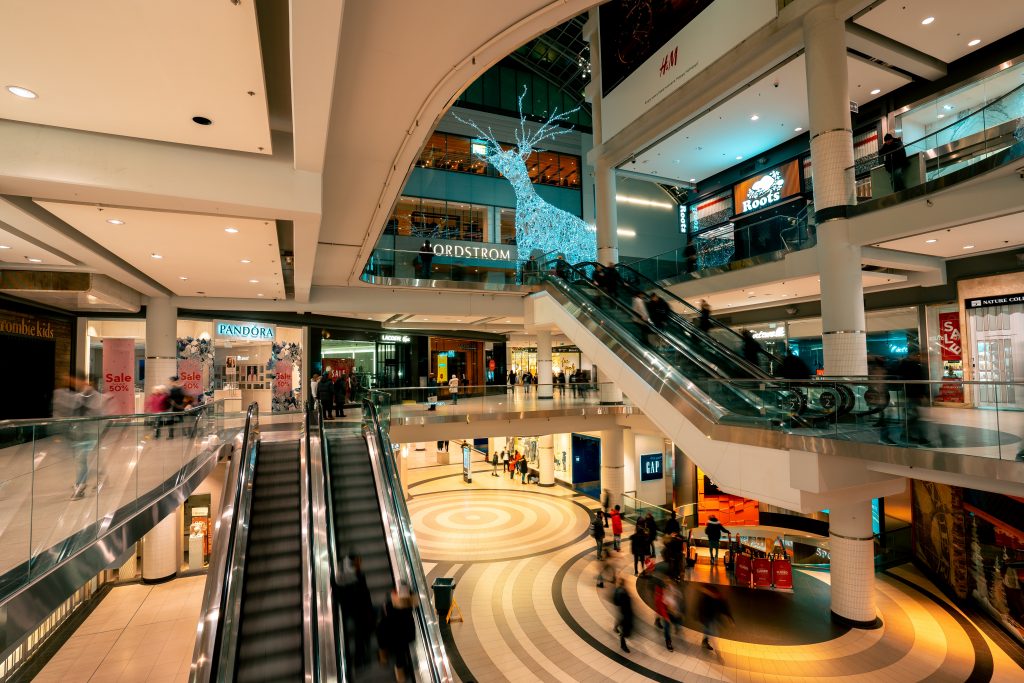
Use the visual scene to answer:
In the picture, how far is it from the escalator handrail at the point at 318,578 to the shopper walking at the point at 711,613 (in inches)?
241

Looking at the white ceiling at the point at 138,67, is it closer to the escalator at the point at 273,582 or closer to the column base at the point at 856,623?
the escalator at the point at 273,582

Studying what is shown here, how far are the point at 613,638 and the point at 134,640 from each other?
8.91 m

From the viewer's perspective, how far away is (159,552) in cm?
1235

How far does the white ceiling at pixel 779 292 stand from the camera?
1190 cm

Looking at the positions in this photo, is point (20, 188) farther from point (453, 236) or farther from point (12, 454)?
point (453, 236)

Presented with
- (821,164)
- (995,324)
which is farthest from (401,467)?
(995,324)

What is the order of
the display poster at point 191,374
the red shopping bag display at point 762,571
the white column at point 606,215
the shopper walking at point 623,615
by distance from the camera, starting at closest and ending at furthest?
1. the shopper walking at point 623,615
2. the red shopping bag display at point 762,571
3. the display poster at point 191,374
4. the white column at point 606,215

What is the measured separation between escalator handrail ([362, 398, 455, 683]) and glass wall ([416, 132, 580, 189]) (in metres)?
19.6

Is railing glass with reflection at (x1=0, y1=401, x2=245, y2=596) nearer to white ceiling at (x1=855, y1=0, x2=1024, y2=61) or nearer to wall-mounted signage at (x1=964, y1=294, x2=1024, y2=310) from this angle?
white ceiling at (x1=855, y1=0, x2=1024, y2=61)

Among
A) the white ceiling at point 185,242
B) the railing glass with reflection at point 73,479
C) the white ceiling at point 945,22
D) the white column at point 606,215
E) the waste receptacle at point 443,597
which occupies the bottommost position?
the waste receptacle at point 443,597

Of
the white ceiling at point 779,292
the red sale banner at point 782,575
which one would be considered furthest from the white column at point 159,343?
the red sale banner at point 782,575

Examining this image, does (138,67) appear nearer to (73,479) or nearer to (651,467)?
(73,479)

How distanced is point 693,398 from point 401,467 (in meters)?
12.5

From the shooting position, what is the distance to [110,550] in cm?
523
